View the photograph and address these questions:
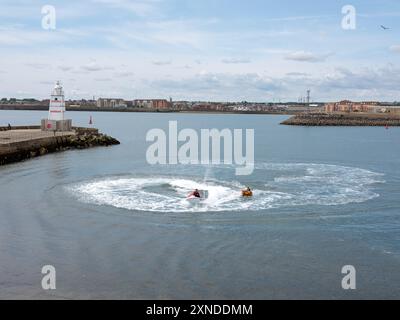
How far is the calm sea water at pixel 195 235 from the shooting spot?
1562 centimetres

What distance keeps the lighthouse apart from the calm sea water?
2018cm

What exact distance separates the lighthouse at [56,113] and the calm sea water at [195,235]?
20183mm

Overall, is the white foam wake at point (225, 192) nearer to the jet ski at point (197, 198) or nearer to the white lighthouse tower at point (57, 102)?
the jet ski at point (197, 198)

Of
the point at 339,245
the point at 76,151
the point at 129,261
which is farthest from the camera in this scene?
the point at 76,151

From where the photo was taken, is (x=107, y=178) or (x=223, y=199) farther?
(x=107, y=178)

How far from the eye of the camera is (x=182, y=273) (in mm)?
16578

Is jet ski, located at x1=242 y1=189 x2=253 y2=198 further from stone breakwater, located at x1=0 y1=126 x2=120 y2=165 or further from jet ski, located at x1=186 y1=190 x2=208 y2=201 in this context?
stone breakwater, located at x1=0 y1=126 x2=120 y2=165

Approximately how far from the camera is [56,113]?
59.0m

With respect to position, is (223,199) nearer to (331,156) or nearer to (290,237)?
(290,237)

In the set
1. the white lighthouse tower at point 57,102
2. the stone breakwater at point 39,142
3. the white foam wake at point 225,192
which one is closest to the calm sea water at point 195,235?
the white foam wake at point 225,192

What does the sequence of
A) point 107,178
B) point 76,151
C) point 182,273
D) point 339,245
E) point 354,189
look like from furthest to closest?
point 76,151 < point 107,178 < point 354,189 < point 339,245 < point 182,273

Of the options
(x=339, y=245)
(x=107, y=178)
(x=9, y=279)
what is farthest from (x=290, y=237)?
(x=107, y=178)

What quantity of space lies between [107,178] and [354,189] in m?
16.1
